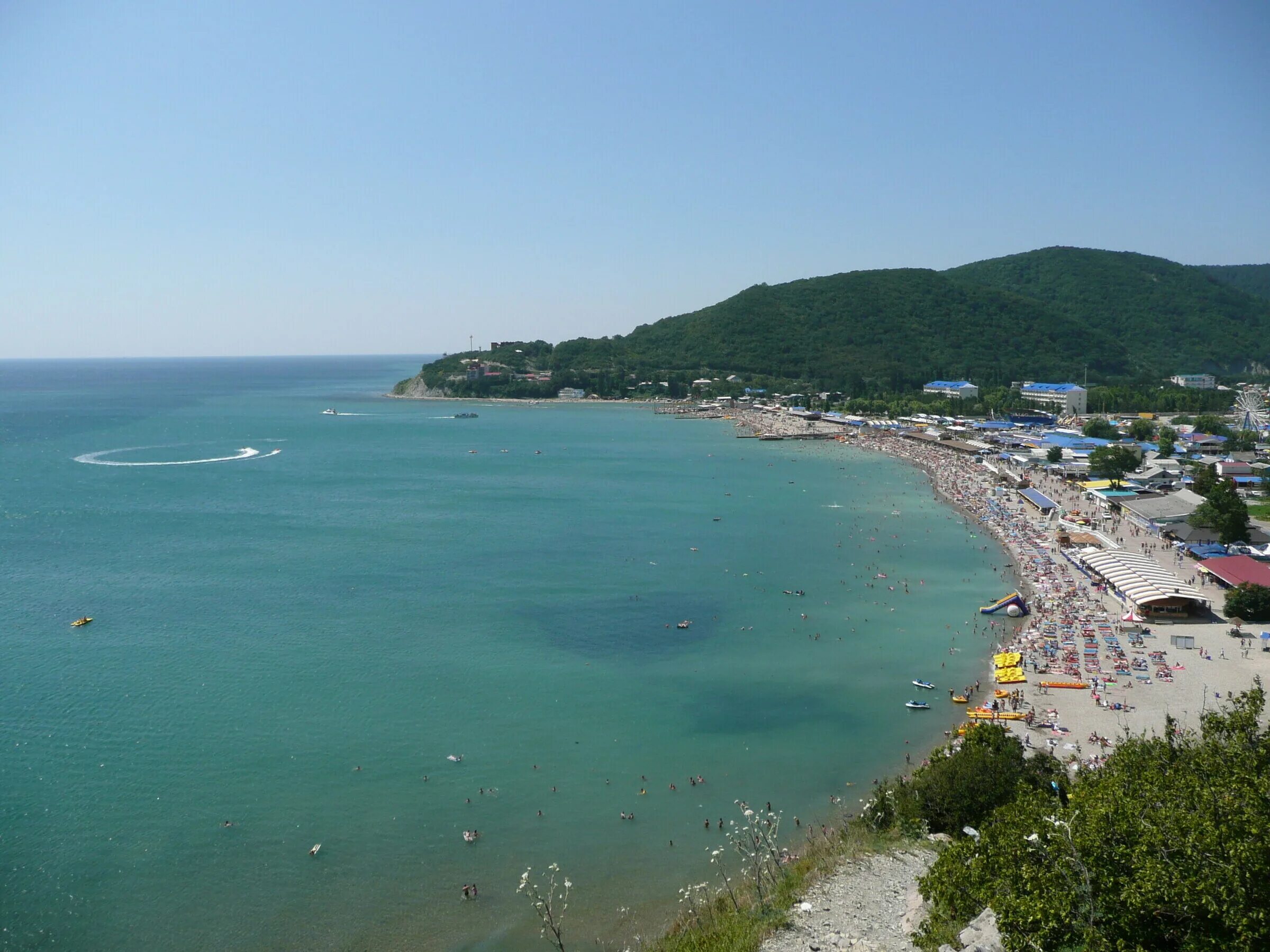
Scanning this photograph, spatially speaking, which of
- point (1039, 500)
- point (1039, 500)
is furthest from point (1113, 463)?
point (1039, 500)

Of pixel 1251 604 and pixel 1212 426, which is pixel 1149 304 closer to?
pixel 1212 426

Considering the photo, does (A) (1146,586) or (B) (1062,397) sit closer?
(A) (1146,586)

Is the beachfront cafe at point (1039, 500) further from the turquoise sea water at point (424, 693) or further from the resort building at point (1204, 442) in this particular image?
the resort building at point (1204, 442)

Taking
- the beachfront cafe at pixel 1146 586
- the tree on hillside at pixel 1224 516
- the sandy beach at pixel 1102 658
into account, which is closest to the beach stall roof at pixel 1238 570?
the sandy beach at pixel 1102 658

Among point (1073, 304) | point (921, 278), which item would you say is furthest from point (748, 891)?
point (1073, 304)

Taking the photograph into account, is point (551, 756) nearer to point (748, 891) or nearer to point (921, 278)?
point (748, 891)

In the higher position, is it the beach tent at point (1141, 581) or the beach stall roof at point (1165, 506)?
the beach stall roof at point (1165, 506)

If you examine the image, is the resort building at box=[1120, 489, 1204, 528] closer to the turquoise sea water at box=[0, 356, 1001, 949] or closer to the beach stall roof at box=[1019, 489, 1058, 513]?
the beach stall roof at box=[1019, 489, 1058, 513]
